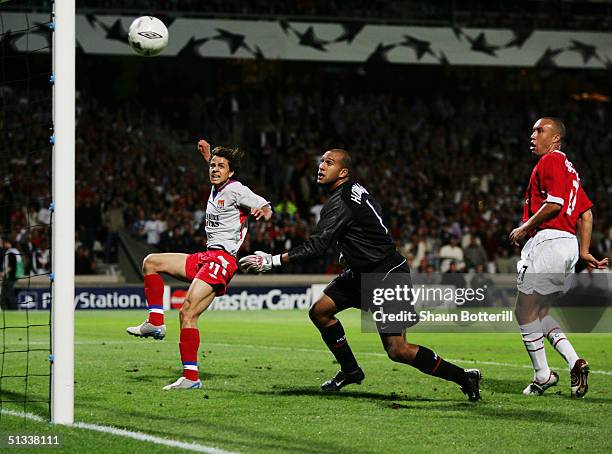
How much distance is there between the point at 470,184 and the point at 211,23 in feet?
33.5

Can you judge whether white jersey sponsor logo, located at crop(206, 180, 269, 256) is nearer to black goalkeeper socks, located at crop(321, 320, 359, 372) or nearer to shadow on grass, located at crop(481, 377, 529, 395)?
Answer: black goalkeeper socks, located at crop(321, 320, 359, 372)

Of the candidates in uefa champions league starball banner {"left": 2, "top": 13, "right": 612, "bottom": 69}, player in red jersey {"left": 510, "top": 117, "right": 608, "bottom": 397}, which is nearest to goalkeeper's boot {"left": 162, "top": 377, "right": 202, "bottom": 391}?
player in red jersey {"left": 510, "top": 117, "right": 608, "bottom": 397}

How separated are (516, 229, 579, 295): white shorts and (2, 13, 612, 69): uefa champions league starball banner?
79.5 ft

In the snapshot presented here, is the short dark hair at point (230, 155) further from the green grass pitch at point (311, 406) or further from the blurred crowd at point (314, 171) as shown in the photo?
the blurred crowd at point (314, 171)

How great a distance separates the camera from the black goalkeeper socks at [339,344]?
9.76 metres

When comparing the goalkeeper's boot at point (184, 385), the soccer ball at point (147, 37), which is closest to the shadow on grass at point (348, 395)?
the goalkeeper's boot at point (184, 385)

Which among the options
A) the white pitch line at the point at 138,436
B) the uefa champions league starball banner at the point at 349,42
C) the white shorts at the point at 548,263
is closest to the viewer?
the white pitch line at the point at 138,436

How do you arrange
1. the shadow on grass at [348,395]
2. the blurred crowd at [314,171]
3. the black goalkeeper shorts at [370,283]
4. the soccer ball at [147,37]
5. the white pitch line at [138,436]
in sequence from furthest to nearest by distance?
the blurred crowd at [314,171] < the soccer ball at [147,37] < the shadow on grass at [348,395] < the black goalkeeper shorts at [370,283] < the white pitch line at [138,436]

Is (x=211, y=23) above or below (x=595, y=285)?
above

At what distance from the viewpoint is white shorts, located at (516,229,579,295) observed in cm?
955

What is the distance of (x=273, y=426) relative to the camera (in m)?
7.62

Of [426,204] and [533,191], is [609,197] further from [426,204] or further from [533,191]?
[533,191]

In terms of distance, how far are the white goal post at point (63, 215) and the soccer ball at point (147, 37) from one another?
300 centimetres

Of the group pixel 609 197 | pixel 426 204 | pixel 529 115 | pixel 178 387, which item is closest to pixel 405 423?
pixel 178 387
